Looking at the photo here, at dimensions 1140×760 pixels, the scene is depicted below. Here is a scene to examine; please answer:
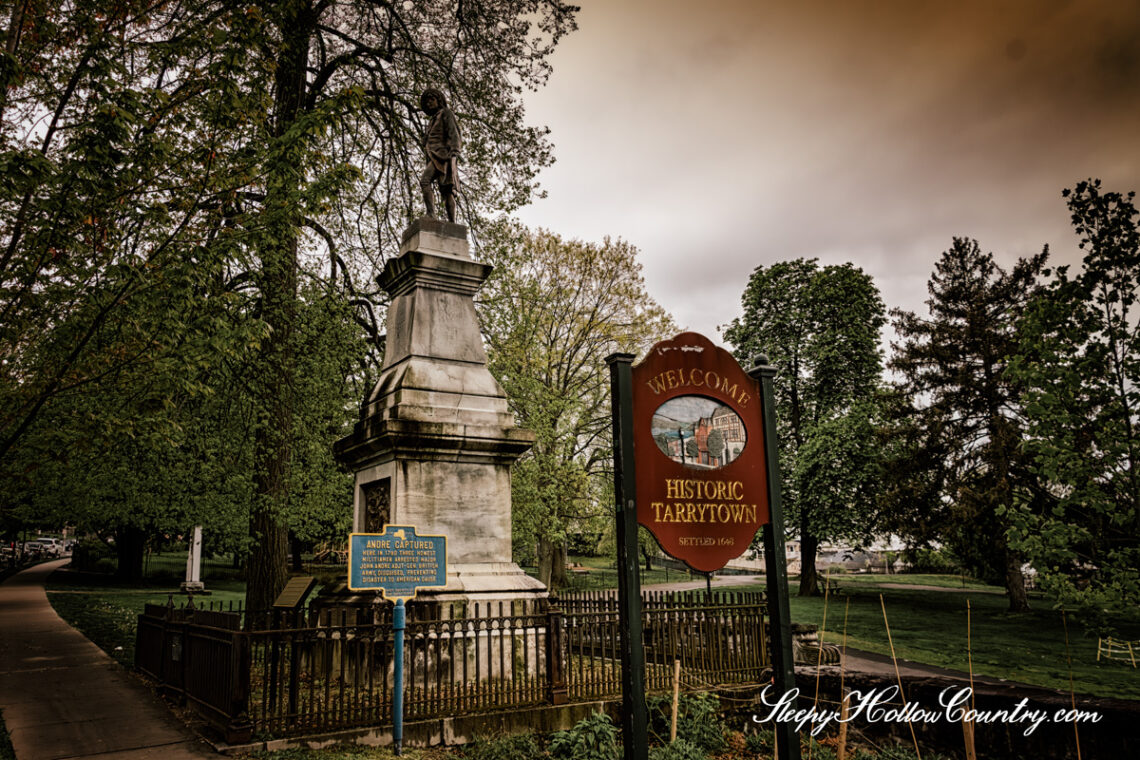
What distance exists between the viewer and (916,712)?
662cm

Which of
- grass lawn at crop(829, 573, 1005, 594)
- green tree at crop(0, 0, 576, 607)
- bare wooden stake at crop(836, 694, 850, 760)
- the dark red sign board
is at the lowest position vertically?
grass lawn at crop(829, 573, 1005, 594)

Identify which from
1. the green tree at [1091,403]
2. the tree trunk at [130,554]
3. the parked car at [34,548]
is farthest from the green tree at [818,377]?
the parked car at [34,548]

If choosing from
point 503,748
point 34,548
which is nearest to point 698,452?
point 503,748

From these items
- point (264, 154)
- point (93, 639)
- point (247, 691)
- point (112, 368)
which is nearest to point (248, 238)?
point (264, 154)

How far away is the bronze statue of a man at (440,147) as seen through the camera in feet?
34.9

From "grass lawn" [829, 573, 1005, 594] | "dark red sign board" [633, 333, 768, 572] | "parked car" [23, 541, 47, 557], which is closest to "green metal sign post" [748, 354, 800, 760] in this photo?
"dark red sign board" [633, 333, 768, 572]

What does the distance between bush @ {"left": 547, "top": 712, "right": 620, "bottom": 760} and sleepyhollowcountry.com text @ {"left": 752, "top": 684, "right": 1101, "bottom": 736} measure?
4.68 ft

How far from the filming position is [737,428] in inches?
185

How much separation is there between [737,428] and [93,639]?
50.6 feet

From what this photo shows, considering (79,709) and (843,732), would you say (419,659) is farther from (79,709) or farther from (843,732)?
(843,732)

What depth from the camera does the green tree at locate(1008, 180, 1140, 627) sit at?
10672 mm

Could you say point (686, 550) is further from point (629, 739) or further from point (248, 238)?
point (248, 238)

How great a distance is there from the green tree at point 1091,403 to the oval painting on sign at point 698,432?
28.9 ft

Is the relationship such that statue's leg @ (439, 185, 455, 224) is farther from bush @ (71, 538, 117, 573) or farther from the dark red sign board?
bush @ (71, 538, 117, 573)
